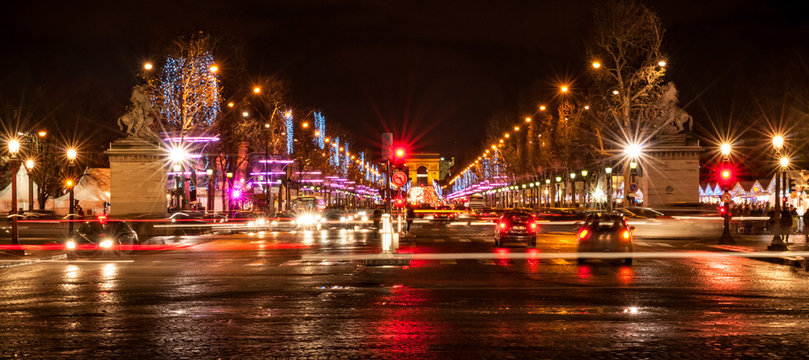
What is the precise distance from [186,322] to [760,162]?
85734 millimetres

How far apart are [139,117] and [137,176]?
4.17 meters

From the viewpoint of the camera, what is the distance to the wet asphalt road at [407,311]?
8.89m

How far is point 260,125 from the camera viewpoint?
74.0m

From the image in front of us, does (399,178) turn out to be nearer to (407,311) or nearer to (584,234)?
(584,234)

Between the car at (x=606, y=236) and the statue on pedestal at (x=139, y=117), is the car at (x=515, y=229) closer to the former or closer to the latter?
the car at (x=606, y=236)

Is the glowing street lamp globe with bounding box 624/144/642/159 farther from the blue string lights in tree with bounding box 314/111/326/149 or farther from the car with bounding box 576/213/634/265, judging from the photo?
the blue string lights in tree with bounding box 314/111/326/149

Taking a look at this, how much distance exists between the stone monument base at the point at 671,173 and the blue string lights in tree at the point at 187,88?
31.6 metres

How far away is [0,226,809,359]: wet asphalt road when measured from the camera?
889cm

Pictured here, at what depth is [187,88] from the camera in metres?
55.0

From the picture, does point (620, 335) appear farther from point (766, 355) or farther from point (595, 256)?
point (595, 256)

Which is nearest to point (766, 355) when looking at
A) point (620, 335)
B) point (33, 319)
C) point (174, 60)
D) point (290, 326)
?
point (620, 335)

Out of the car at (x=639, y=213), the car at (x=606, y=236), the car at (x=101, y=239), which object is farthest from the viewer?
the car at (x=639, y=213)

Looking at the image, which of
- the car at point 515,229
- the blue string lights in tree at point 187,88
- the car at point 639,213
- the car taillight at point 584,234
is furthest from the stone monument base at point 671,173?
the car taillight at point 584,234

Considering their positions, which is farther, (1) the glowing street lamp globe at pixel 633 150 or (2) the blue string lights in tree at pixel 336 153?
(2) the blue string lights in tree at pixel 336 153
